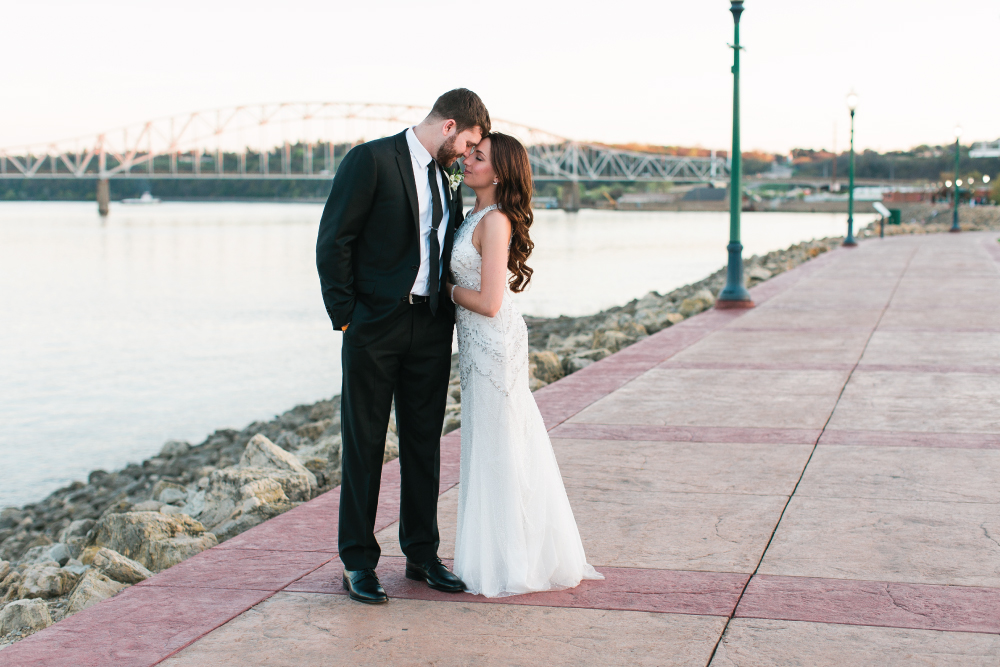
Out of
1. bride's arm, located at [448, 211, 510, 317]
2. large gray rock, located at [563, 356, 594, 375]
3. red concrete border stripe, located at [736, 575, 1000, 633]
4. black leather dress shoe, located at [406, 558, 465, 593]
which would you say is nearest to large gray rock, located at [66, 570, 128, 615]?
black leather dress shoe, located at [406, 558, 465, 593]

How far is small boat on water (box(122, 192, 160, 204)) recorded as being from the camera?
178 meters

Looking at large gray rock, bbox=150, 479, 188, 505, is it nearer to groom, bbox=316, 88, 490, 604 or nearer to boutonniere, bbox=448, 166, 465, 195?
groom, bbox=316, 88, 490, 604

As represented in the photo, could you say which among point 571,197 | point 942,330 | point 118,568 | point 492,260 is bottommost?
point 118,568

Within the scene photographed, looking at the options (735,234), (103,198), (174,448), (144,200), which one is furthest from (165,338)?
(144,200)

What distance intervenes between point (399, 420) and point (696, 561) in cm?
129

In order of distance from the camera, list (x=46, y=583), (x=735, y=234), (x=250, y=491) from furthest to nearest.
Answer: (x=735, y=234) → (x=250, y=491) → (x=46, y=583)

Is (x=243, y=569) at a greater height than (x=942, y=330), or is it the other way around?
(x=942, y=330)

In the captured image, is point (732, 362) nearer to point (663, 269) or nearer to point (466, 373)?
point (466, 373)

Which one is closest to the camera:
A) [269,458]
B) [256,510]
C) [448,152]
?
[448,152]

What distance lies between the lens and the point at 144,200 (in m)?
177

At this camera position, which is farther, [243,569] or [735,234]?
[735,234]

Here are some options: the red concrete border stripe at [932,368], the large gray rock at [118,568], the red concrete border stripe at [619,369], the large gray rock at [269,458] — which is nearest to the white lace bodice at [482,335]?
the large gray rock at [118,568]

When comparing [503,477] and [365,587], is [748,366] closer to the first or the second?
[503,477]

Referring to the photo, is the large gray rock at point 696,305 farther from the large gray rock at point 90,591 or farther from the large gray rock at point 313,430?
the large gray rock at point 90,591
